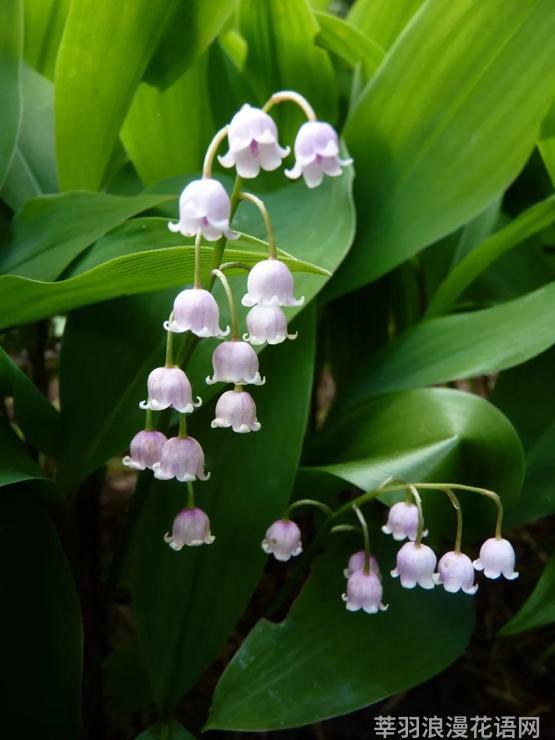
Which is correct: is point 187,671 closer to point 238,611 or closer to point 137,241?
point 238,611

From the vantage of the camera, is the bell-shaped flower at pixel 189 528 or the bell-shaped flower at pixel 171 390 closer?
the bell-shaped flower at pixel 171 390

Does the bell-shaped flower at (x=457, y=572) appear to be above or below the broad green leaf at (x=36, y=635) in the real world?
above

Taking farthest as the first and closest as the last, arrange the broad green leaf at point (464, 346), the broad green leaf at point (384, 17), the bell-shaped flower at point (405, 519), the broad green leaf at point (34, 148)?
the broad green leaf at point (384, 17) → the broad green leaf at point (34, 148) → the broad green leaf at point (464, 346) → the bell-shaped flower at point (405, 519)

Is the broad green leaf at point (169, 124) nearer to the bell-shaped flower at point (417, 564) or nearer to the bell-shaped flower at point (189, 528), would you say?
the bell-shaped flower at point (189, 528)

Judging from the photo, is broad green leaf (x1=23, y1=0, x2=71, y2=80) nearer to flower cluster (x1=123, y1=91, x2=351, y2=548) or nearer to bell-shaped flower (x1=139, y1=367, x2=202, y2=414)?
flower cluster (x1=123, y1=91, x2=351, y2=548)

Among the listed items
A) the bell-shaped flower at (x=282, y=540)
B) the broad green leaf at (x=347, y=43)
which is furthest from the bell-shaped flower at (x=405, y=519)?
the broad green leaf at (x=347, y=43)

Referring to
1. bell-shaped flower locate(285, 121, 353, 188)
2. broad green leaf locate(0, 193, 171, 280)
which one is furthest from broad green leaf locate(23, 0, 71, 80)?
bell-shaped flower locate(285, 121, 353, 188)

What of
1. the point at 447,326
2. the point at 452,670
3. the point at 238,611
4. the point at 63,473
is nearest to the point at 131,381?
the point at 63,473

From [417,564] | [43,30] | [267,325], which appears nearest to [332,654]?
[417,564]
